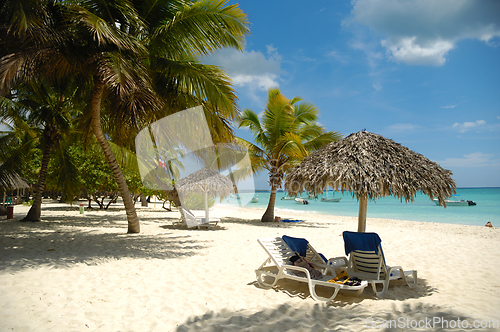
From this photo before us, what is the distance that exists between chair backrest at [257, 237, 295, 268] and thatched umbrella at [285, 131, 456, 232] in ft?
3.40

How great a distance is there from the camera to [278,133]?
13.3m

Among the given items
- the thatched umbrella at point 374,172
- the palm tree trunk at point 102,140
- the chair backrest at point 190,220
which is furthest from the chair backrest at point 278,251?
the chair backrest at point 190,220

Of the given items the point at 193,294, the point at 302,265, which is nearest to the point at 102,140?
the point at 193,294

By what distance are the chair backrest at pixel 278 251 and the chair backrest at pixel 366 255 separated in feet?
2.87

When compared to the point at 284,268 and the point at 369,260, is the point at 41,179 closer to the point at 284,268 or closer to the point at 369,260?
the point at 284,268

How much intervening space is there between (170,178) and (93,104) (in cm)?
1167

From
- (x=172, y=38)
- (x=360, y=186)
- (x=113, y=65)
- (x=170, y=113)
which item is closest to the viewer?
(x=360, y=186)

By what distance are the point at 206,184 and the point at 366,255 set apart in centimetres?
799

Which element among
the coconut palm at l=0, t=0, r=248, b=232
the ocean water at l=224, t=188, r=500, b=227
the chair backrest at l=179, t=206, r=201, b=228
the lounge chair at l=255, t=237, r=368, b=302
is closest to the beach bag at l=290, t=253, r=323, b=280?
the lounge chair at l=255, t=237, r=368, b=302

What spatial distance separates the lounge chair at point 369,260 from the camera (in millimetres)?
3834

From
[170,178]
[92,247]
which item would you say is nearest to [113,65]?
[92,247]

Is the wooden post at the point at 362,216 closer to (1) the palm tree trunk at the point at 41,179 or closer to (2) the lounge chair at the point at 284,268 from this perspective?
(2) the lounge chair at the point at 284,268

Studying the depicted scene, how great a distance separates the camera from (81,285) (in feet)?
12.3

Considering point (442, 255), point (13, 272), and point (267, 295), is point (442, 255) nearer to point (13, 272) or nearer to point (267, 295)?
point (267, 295)
